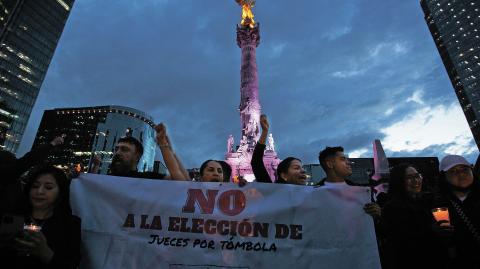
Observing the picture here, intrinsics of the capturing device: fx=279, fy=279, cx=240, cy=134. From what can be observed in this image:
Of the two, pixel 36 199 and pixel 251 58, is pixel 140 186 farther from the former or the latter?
pixel 251 58

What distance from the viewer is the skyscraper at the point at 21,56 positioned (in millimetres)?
66875

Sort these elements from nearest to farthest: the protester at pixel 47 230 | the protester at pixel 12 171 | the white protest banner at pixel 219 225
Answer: the protester at pixel 47 230, the white protest banner at pixel 219 225, the protester at pixel 12 171

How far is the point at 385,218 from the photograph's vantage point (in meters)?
3.57

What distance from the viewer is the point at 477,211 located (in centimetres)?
351

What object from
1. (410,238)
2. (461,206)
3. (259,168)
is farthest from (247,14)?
(410,238)

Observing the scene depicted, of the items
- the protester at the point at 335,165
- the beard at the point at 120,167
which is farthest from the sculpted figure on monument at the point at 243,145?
the beard at the point at 120,167

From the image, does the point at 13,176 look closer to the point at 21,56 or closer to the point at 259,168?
the point at 259,168

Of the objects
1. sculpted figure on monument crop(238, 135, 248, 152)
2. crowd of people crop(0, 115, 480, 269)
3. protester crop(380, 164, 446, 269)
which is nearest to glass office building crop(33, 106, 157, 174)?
sculpted figure on monument crop(238, 135, 248, 152)

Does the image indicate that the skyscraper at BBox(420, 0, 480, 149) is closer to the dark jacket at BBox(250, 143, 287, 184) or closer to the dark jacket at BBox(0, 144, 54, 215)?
the dark jacket at BBox(250, 143, 287, 184)

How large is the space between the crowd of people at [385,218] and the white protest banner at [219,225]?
0.29m

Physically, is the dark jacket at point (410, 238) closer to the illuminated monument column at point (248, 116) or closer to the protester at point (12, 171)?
the protester at point (12, 171)

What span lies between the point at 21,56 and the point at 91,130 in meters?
39.5

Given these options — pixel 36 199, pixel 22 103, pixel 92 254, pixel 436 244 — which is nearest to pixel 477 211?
pixel 436 244

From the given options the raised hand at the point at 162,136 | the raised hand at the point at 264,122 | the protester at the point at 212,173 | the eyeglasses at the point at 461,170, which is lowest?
the eyeglasses at the point at 461,170
